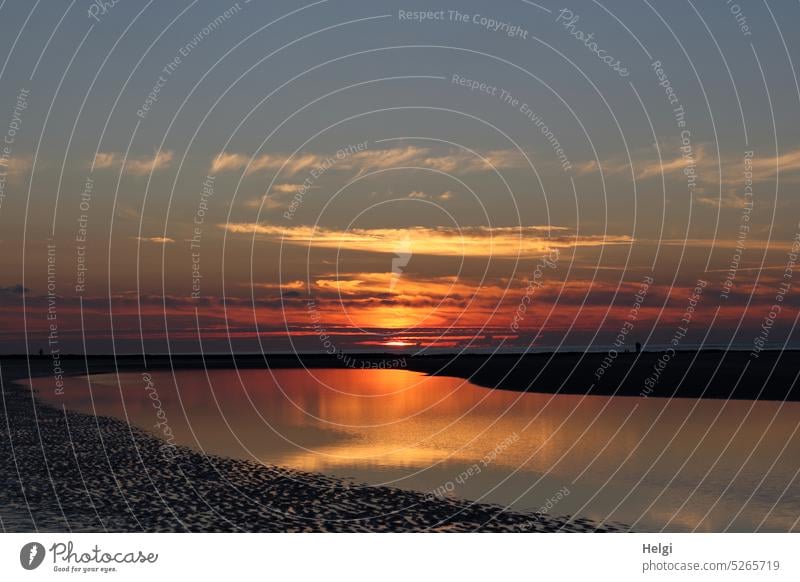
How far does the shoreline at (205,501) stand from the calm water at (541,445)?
203cm

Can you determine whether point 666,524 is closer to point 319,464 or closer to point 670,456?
point 670,456

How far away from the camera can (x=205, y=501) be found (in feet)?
116

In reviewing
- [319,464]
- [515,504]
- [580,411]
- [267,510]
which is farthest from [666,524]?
[580,411]
